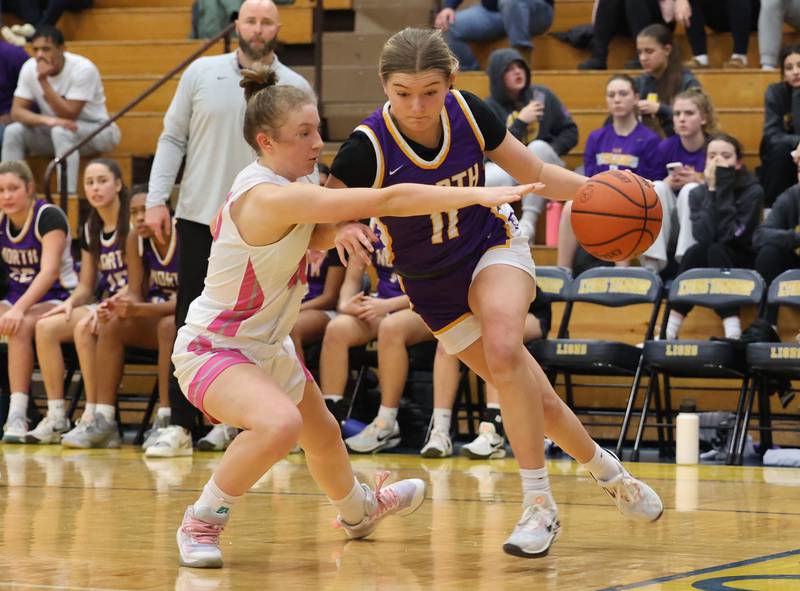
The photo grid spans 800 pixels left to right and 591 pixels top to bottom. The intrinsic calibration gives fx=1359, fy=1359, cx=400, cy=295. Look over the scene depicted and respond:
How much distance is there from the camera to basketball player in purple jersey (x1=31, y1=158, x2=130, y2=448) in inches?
295

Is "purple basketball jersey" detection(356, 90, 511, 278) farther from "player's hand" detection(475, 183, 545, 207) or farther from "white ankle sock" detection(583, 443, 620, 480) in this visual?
"white ankle sock" detection(583, 443, 620, 480)

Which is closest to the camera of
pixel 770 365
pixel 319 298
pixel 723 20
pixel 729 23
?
pixel 770 365

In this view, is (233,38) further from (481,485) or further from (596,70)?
(481,485)

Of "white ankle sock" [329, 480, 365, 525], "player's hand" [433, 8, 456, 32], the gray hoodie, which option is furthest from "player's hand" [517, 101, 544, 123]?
"white ankle sock" [329, 480, 365, 525]

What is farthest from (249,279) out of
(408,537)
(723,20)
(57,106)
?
(723,20)

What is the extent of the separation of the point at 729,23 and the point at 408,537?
23.0 ft

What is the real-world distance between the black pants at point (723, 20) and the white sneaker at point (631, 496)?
635 cm

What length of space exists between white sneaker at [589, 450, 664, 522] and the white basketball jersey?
3.68 feet

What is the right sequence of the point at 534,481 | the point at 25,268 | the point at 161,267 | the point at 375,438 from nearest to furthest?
the point at 534,481 < the point at 375,438 < the point at 161,267 < the point at 25,268

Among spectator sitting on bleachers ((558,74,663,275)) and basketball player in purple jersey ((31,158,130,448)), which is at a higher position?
spectator sitting on bleachers ((558,74,663,275))

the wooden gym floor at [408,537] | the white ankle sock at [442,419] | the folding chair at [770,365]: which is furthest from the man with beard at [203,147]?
the folding chair at [770,365]

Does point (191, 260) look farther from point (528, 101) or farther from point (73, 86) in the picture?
point (73, 86)

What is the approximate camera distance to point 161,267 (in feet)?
25.4

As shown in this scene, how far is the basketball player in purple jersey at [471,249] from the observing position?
3.62 meters
